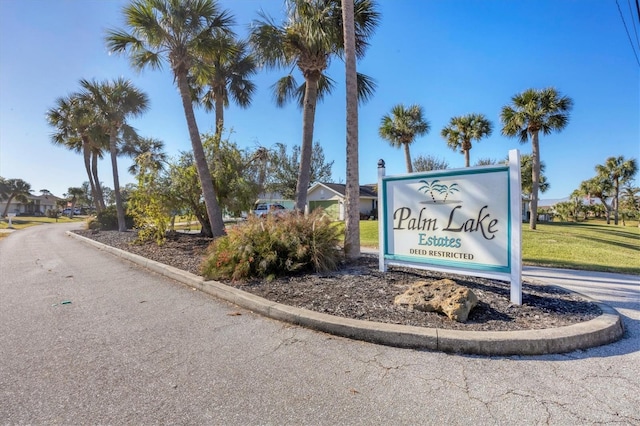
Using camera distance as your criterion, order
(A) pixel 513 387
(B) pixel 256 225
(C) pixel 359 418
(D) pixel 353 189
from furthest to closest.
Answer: (D) pixel 353 189
(B) pixel 256 225
(A) pixel 513 387
(C) pixel 359 418

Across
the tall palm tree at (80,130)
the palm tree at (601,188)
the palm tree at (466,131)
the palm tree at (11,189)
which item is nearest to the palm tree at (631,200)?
the palm tree at (601,188)

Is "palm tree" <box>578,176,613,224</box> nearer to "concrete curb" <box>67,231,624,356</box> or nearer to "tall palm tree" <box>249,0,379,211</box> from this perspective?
"tall palm tree" <box>249,0,379,211</box>

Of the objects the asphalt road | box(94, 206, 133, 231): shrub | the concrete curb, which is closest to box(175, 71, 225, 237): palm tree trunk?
the asphalt road

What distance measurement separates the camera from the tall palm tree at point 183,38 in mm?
9445

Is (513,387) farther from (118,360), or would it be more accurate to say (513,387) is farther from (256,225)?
(256,225)

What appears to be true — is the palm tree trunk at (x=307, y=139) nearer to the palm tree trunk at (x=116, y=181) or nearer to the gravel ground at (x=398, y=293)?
the gravel ground at (x=398, y=293)

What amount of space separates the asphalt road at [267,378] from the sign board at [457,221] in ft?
4.90

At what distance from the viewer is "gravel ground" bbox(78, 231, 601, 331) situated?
11.9ft

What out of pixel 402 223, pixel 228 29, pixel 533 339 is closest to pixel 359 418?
pixel 533 339

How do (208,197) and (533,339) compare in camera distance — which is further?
(208,197)

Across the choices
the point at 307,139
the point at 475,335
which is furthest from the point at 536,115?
the point at 475,335

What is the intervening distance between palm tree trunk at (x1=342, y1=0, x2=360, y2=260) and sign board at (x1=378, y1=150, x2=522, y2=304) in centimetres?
121

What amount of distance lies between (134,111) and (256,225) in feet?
52.2

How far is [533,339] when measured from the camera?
3.09 m
